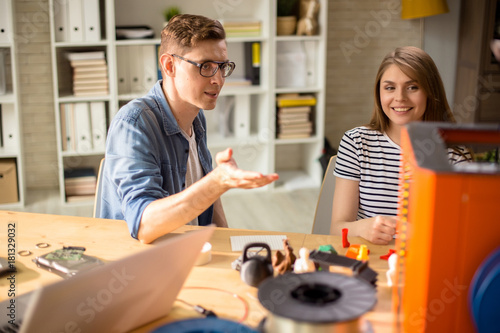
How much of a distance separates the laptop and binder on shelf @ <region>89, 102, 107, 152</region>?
9.55 feet

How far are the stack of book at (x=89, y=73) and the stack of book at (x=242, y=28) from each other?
0.91 metres

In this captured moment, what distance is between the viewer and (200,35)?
198 centimetres

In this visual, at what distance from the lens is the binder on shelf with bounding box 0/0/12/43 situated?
149 inches

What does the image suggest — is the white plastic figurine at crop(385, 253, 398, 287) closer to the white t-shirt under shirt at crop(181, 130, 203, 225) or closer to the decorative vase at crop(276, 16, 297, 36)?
the white t-shirt under shirt at crop(181, 130, 203, 225)

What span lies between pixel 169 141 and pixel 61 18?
236 centimetres

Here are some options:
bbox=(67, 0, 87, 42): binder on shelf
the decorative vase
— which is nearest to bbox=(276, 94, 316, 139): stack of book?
the decorative vase

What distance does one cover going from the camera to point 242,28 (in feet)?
13.9

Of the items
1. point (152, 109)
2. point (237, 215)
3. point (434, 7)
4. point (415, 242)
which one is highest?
point (434, 7)

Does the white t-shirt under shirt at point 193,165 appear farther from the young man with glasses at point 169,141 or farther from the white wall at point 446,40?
the white wall at point 446,40

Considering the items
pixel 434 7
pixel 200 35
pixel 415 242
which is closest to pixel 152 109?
pixel 200 35

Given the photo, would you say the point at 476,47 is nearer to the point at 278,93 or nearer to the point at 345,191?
the point at 278,93

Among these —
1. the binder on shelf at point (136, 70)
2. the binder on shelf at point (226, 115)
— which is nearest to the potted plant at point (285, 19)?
the binder on shelf at point (226, 115)

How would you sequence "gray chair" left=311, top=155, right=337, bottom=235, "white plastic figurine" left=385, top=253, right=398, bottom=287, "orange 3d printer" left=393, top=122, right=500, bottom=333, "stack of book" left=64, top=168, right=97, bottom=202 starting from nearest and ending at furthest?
1. "orange 3d printer" left=393, top=122, right=500, bottom=333
2. "white plastic figurine" left=385, top=253, right=398, bottom=287
3. "gray chair" left=311, top=155, right=337, bottom=235
4. "stack of book" left=64, top=168, right=97, bottom=202

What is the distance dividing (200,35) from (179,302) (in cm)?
100
